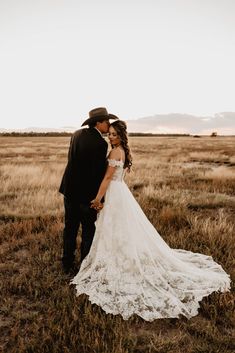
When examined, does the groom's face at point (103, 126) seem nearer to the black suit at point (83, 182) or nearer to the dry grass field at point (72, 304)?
the black suit at point (83, 182)

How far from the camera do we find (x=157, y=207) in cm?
871

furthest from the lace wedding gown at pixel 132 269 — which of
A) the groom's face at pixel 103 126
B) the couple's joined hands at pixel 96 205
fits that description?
the groom's face at pixel 103 126

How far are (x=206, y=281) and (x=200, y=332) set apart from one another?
1.06m

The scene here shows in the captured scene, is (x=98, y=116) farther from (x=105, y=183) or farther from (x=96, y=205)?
(x=96, y=205)

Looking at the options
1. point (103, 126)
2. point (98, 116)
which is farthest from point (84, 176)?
point (98, 116)

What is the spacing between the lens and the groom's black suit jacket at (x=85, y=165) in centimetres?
449

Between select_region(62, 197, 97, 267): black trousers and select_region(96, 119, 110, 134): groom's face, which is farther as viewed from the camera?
select_region(62, 197, 97, 267): black trousers

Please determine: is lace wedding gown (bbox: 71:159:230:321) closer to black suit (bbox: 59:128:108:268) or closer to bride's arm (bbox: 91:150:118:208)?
bride's arm (bbox: 91:150:118:208)

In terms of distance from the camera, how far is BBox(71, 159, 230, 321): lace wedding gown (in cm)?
415

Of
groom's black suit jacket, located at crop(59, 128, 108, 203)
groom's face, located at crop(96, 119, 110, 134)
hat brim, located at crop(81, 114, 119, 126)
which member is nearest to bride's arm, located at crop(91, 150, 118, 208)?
groom's black suit jacket, located at crop(59, 128, 108, 203)

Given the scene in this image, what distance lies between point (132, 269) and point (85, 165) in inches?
59.5

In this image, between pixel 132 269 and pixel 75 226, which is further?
pixel 75 226

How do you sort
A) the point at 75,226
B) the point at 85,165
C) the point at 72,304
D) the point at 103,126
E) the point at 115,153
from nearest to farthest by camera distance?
the point at 72,304, the point at 115,153, the point at 103,126, the point at 85,165, the point at 75,226

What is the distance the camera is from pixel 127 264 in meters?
4.45
